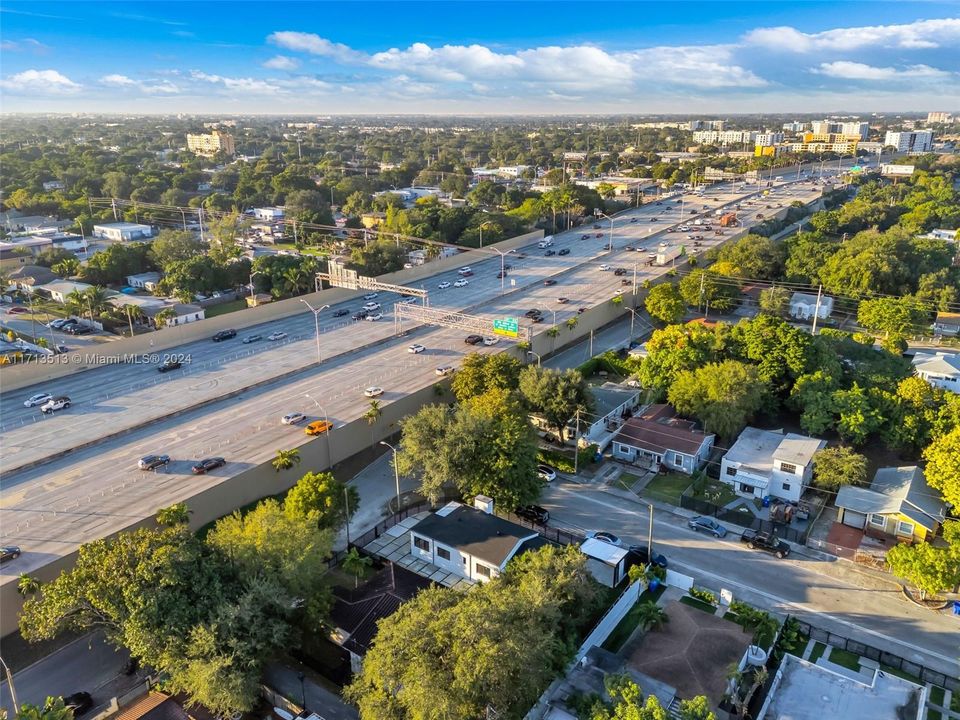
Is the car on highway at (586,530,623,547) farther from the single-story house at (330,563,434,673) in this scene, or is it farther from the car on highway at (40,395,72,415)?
the car on highway at (40,395,72,415)

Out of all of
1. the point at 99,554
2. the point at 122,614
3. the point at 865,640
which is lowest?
the point at 865,640

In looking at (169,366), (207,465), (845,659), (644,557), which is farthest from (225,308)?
(845,659)

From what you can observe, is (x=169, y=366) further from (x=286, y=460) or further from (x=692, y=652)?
(x=692, y=652)

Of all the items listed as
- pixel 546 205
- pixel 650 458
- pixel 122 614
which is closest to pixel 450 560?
pixel 122 614

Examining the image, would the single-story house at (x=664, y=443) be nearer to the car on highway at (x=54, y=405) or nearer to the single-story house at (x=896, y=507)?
the single-story house at (x=896, y=507)

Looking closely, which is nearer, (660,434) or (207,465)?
(207,465)

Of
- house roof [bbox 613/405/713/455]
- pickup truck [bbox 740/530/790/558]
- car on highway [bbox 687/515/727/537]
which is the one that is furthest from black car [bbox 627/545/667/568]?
house roof [bbox 613/405/713/455]

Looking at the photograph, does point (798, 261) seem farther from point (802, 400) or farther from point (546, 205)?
point (546, 205)

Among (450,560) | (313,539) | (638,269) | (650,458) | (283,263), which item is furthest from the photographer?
(638,269)
